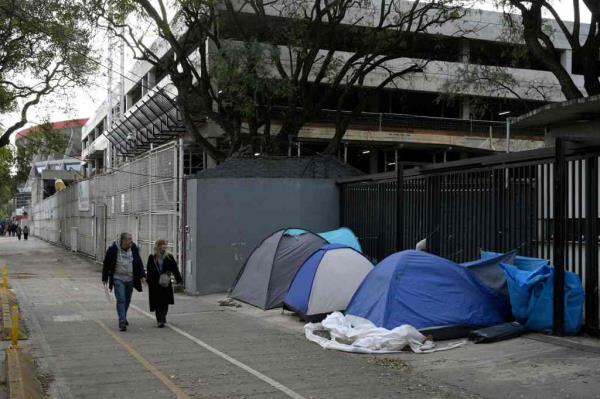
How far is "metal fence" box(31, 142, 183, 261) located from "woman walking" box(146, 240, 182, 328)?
646cm

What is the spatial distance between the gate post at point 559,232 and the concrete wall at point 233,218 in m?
8.57

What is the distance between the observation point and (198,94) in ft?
74.4

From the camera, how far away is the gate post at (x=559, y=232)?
364 inches

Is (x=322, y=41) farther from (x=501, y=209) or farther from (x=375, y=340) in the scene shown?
(x=375, y=340)

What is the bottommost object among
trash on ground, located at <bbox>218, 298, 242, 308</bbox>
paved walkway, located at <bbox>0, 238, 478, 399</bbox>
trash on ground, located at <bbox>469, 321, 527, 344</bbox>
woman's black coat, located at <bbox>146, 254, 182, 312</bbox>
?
trash on ground, located at <bbox>218, 298, 242, 308</bbox>

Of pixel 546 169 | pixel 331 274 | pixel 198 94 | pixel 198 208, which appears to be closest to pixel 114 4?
pixel 198 94

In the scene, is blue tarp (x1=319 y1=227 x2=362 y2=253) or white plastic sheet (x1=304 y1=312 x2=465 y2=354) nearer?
white plastic sheet (x1=304 y1=312 x2=465 y2=354)

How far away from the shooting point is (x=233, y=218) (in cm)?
1684

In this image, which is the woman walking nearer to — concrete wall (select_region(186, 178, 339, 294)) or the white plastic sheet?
the white plastic sheet

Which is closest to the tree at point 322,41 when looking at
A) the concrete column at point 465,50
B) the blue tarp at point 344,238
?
the blue tarp at point 344,238

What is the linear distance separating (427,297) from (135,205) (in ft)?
51.5

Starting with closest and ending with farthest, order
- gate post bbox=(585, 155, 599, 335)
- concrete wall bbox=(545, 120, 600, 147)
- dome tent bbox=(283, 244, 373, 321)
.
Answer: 1. gate post bbox=(585, 155, 599, 335)
2. dome tent bbox=(283, 244, 373, 321)
3. concrete wall bbox=(545, 120, 600, 147)

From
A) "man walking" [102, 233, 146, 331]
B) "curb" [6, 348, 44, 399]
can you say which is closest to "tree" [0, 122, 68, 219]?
"man walking" [102, 233, 146, 331]

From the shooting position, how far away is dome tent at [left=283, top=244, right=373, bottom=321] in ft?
38.4
